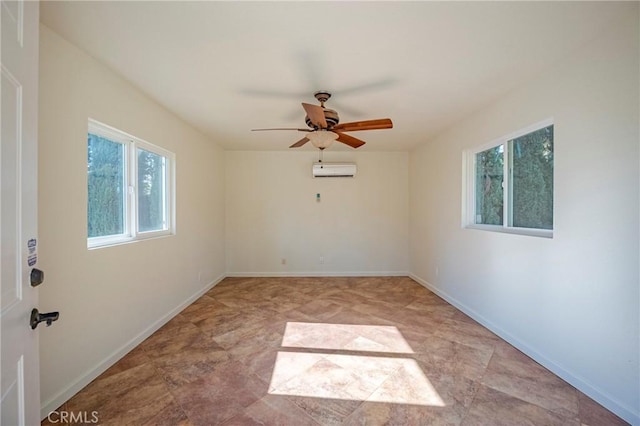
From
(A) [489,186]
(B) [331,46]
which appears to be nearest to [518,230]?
(A) [489,186]

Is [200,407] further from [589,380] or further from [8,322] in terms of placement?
[589,380]

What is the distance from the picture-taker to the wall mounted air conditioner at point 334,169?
5066 millimetres

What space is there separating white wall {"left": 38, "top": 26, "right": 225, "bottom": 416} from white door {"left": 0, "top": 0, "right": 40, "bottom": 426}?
0.99 meters

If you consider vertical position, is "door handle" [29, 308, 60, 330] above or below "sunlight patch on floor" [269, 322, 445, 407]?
above

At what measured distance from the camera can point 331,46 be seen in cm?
191

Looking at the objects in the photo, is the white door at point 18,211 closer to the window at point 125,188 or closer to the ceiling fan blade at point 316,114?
the window at point 125,188

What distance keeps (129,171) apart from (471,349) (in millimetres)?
3563

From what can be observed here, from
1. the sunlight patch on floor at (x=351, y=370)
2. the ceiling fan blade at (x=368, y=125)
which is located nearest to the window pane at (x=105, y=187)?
the sunlight patch on floor at (x=351, y=370)

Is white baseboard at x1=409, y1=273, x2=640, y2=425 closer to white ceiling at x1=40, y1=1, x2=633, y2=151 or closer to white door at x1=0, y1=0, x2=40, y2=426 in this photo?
white ceiling at x1=40, y1=1, x2=633, y2=151

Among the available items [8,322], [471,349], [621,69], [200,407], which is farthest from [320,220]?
[8,322]

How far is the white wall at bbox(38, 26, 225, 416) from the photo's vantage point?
1730mm

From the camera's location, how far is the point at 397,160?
209 inches

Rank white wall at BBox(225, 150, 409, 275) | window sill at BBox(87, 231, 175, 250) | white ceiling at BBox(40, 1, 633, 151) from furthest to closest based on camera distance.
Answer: white wall at BBox(225, 150, 409, 275), window sill at BBox(87, 231, 175, 250), white ceiling at BBox(40, 1, 633, 151)

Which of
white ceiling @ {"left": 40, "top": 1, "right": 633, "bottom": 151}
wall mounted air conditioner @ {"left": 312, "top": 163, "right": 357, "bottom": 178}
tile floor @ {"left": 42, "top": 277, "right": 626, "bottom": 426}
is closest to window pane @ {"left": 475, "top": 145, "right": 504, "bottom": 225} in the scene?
white ceiling @ {"left": 40, "top": 1, "right": 633, "bottom": 151}
